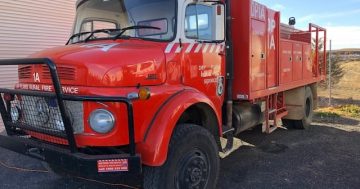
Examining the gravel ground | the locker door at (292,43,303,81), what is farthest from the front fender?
the locker door at (292,43,303,81)

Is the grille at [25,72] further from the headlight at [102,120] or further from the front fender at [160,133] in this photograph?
the front fender at [160,133]

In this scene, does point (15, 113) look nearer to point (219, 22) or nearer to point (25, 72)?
point (25, 72)

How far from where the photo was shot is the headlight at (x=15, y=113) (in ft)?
14.8

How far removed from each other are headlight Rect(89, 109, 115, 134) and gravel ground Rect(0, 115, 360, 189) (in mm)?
1830

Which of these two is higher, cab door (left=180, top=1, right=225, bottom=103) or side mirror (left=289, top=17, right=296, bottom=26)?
side mirror (left=289, top=17, right=296, bottom=26)

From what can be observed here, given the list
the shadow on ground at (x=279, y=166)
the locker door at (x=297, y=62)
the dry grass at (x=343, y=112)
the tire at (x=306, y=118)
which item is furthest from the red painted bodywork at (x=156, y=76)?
the dry grass at (x=343, y=112)

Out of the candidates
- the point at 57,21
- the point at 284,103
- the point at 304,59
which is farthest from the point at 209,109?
the point at 57,21

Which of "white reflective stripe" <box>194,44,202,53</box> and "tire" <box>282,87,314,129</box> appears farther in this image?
"tire" <box>282,87,314,129</box>

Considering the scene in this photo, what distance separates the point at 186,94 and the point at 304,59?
5625 millimetres

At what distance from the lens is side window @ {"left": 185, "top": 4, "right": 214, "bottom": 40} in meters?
4.82

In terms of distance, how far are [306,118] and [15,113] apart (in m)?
7.12

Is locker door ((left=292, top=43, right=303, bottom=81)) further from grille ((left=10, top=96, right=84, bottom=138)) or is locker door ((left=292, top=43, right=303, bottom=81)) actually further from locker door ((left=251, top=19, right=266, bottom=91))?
grille ((left=10, top=96, right=84, bottom=138))

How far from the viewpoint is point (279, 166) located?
20.9 feet

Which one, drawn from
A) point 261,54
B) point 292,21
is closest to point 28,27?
point 292,21
